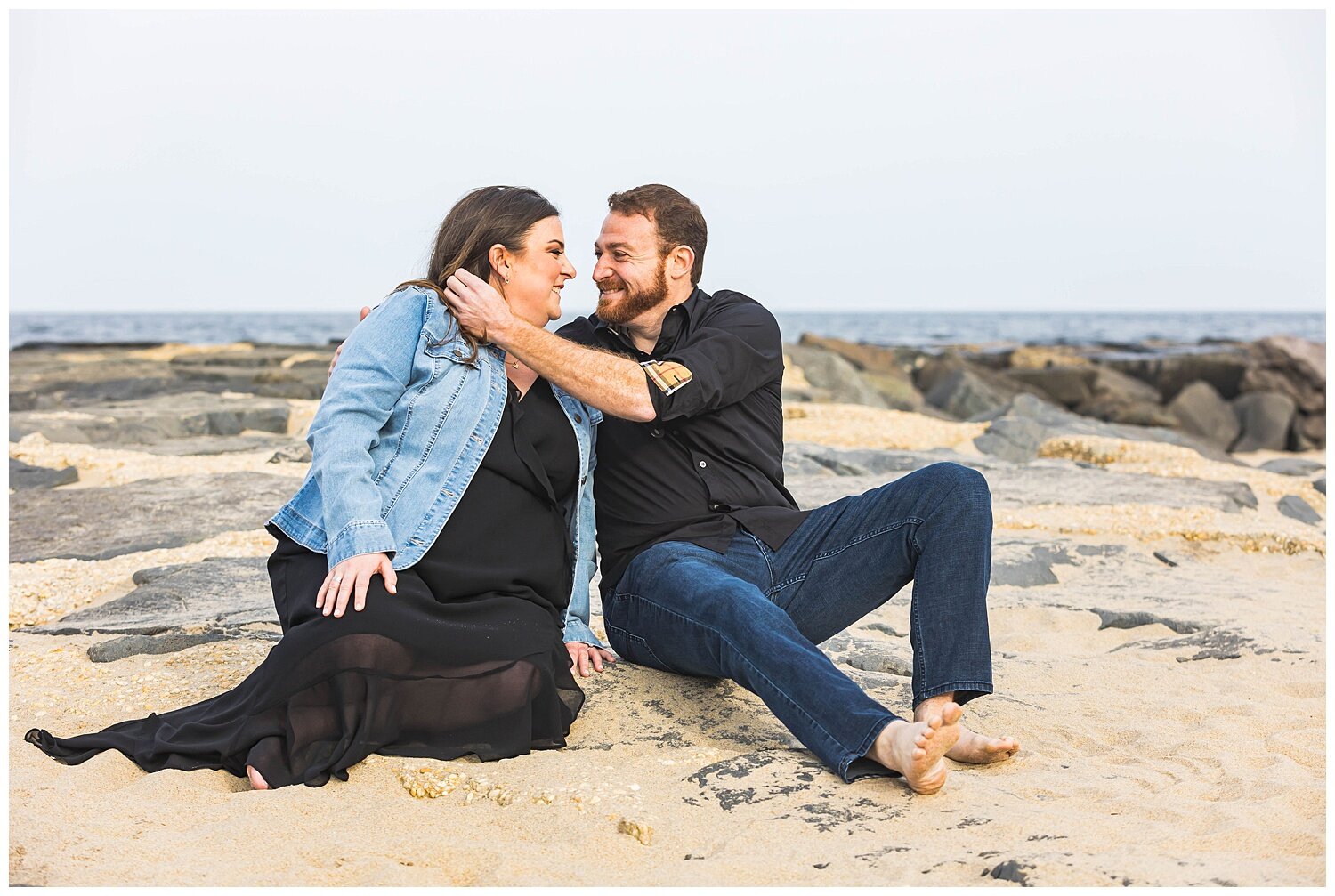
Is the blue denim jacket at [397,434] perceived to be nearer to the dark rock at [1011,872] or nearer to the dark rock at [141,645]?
the dark rock at [141,645]

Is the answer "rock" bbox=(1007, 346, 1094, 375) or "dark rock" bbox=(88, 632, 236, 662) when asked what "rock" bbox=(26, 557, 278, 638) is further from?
"rock" bbox=(1007, 346, 1094, 375)

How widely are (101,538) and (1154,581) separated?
5803 millimetres

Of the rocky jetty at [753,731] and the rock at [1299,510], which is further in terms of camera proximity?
the rock at [1299,510]

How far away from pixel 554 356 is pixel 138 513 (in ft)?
15.5

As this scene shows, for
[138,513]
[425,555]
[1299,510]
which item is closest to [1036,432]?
[1299,510]

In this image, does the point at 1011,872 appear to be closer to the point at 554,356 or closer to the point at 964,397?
the point at 554,356

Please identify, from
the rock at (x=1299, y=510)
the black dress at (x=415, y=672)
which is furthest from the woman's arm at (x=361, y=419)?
the rock at (x=1299, y=510)

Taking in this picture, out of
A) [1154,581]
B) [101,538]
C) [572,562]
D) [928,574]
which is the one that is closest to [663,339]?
[572,562]

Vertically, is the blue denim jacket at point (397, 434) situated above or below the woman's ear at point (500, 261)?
below

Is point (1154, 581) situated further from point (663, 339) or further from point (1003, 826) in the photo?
point (1003, 826)

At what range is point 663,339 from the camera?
425 centimetres

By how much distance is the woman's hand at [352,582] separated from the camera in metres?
3.23

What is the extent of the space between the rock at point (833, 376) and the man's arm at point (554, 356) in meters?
14.3

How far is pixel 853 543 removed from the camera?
380cm
